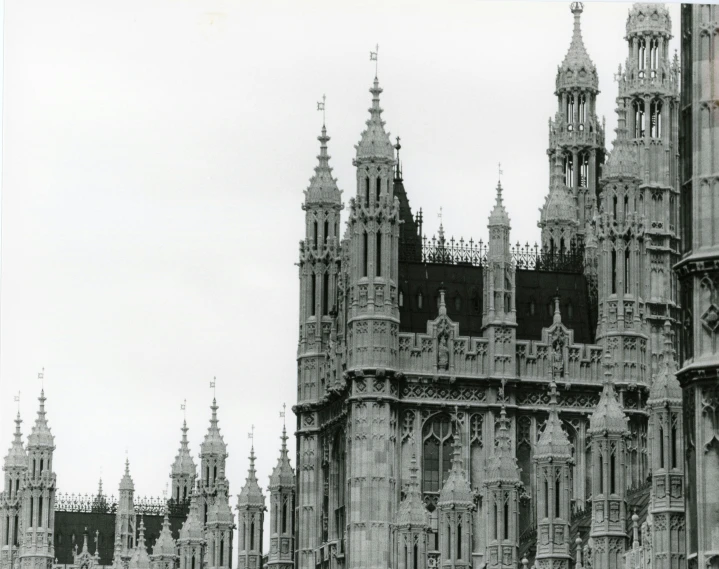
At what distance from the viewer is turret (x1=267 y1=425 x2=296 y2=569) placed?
4673 inches

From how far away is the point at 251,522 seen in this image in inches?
4934

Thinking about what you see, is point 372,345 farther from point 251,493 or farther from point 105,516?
point 105,516

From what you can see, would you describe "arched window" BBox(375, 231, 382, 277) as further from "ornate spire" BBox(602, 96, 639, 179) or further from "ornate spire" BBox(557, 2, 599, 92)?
"ornate spire" BBox(557, 2, 599, 92)

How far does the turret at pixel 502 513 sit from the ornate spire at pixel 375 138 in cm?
2306

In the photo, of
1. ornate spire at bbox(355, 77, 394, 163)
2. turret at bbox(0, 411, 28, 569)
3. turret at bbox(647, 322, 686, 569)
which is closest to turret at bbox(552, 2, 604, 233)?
ornate spire at bbox(355, 77, 394, 163)

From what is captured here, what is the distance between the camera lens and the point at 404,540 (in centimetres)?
9962

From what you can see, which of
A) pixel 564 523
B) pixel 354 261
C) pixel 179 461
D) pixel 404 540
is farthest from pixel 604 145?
pixel 179 461

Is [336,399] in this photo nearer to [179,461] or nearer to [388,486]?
[388,486]

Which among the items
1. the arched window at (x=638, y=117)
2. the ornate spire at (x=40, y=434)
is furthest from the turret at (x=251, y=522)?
the ornate spire at (x=40, y=434)

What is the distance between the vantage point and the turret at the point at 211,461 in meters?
145

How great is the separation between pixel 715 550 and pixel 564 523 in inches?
1023

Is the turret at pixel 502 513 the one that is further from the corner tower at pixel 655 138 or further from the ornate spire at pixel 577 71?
the ornate spire at pixel 577 71

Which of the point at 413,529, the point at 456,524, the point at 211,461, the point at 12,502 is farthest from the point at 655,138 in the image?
the point at 12,502

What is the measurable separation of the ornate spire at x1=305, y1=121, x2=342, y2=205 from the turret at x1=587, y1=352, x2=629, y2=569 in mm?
36894
